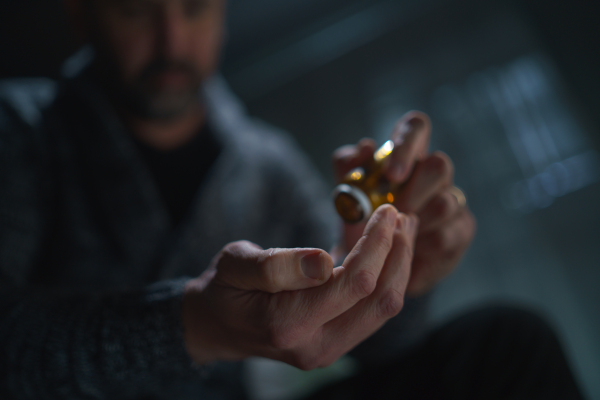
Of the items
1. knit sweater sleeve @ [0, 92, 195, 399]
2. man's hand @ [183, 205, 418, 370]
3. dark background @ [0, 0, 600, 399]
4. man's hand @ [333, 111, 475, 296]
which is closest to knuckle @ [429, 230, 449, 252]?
man's hand @ [333, 111, 475, 296]

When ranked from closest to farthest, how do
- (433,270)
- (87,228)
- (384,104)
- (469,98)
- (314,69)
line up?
(433,270)
(87,228)
(469,98)
(384,104)
(314,69)

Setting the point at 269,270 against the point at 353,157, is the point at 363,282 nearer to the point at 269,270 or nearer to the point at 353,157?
the point at 269,270

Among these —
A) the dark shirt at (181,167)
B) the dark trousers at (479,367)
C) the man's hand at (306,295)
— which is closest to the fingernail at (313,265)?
the man's hand at (306,295)

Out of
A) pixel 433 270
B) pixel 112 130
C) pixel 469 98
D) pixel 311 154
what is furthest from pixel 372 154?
pixel 311 154

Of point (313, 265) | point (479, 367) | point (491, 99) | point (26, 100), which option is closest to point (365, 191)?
point (313, 265)

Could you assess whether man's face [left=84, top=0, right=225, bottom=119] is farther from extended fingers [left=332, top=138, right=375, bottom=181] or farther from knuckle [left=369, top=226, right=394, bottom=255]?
knuckle [left=369, top=226, right=394, bottom=255]

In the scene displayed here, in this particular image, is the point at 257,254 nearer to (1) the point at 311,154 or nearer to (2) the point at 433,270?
(2) the point at 433,270
